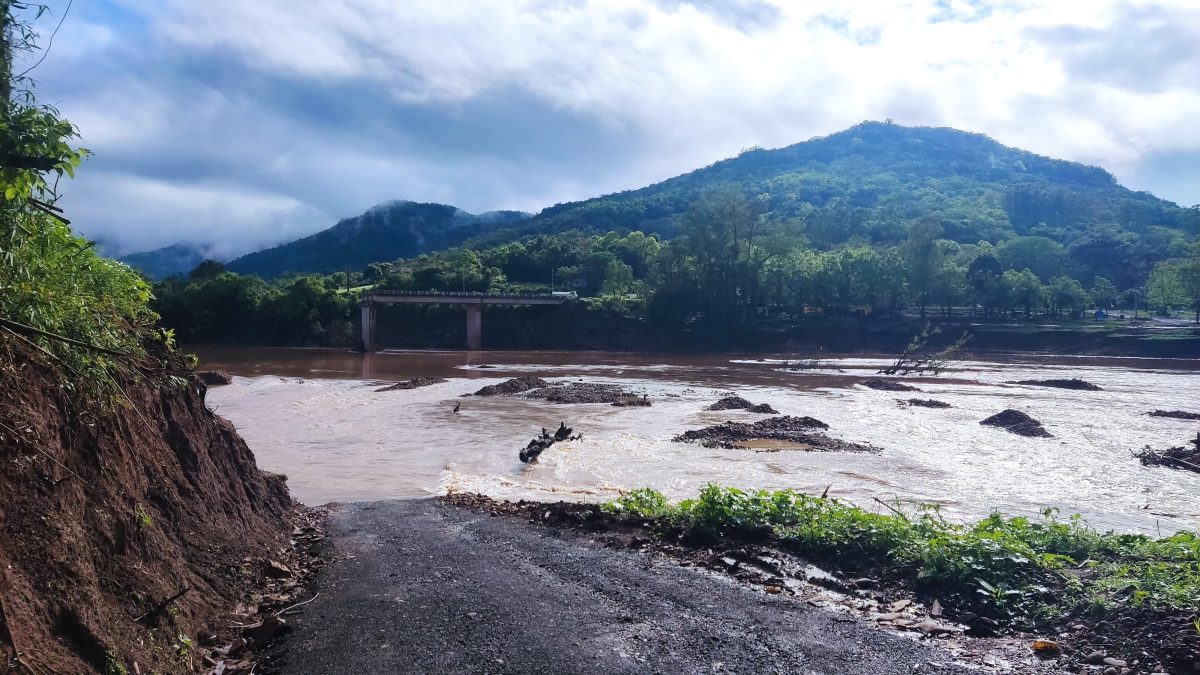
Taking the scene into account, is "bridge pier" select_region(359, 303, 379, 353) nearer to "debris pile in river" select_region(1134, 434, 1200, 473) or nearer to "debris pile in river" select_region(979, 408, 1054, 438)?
"debris pile in river" select_region(979, 408, 1054, 438)

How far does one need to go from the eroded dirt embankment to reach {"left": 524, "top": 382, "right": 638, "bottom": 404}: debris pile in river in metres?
28.5

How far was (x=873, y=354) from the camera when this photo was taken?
3184 inches

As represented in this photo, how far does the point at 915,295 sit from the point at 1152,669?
96.8 metres

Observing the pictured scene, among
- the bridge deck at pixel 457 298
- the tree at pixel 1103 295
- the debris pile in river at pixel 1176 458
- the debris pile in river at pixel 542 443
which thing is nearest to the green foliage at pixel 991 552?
the debris pile in river at pixel 542 443

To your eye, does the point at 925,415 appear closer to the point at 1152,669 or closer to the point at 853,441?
the point at 853,441

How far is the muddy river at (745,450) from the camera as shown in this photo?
18.2 meters

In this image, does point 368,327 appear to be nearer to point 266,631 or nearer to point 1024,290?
point 1024,290

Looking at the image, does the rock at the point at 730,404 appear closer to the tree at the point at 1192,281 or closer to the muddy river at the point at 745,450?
the muddy river at the point at 745,450

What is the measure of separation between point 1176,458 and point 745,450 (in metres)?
12.3

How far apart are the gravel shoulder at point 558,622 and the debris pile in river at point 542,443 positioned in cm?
Result: 1118

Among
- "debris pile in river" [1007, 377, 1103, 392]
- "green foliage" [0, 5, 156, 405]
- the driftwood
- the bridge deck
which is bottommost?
"debris pile in river" [1007, 377, 1103, 392]

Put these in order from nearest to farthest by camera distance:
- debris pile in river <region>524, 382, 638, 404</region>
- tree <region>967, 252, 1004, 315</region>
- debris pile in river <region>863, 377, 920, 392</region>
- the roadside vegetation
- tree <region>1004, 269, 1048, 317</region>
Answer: the roadside vegetation → debris pile in river <region>524, 382, 638, 404</region> → debris pile in river <region>863, 377, 920, 392</region> → tree <region>1004, 269, 1048, 317</region> → tree <region>967, 252, 1004, 315</region>

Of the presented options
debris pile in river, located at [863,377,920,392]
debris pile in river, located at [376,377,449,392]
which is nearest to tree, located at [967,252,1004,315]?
debris pile in river, located at [863,377,920,392]

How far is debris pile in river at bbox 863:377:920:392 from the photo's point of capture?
44062 mm
